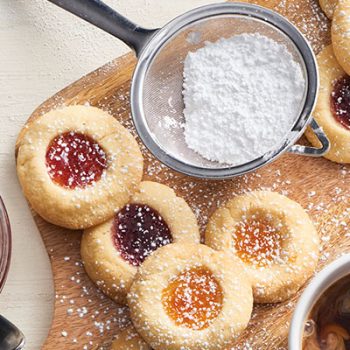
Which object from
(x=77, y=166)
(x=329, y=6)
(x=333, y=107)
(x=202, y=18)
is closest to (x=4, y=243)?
(x=77, y=166)

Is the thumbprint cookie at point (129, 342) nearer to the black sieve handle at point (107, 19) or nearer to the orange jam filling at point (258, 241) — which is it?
the orange jam filling at point (258, 241)

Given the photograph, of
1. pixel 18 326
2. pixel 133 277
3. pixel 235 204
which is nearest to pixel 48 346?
pixel 18 326

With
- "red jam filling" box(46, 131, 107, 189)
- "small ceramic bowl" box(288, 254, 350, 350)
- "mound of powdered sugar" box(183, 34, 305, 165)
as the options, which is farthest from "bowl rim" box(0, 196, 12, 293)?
"small ceramic bowl" box(288, 254, 350, 350)

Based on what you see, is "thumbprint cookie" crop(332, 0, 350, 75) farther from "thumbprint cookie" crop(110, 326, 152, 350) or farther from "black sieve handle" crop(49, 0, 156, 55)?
"thumbprint cookie" crop(110, 326, 152, 350)

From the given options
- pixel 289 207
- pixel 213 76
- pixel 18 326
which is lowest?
pixel 18 326

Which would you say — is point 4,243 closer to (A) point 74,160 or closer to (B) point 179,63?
(A) point 74,160

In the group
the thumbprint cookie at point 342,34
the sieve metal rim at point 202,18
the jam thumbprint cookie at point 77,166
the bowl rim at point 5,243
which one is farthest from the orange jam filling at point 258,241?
the bowl rim at point 5,243

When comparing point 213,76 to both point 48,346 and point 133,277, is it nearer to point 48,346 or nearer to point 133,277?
point 133,277
